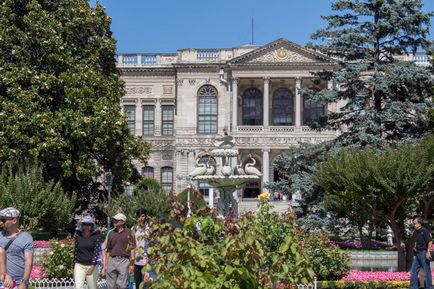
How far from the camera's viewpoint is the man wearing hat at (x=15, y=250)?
306 inches

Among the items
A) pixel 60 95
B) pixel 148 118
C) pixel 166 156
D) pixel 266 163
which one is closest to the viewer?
pixel 60 95

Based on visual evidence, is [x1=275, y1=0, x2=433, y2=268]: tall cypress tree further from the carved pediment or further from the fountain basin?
the carved pediment

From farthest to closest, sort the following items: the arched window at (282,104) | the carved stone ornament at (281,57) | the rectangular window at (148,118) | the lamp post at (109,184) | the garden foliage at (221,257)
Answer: the rectangular window at (148,118) → the arched window at (282,104) → the carved stone ornament at (281,57) → the lamp post at (109,184) → the garden foliage at (221,257)

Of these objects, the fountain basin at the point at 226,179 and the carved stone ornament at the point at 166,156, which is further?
the carved stone ornament at the point at 166,156

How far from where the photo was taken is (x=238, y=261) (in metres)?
6.36

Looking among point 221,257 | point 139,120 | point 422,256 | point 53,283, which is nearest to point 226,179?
point 53,283

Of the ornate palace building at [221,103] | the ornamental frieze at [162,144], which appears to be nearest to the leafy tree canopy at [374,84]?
the ornate palace building at [221,103]

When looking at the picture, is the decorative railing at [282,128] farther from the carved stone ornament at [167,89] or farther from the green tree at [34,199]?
the green tree at [34,199]

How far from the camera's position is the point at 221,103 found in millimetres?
48750

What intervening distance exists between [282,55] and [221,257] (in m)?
41.1

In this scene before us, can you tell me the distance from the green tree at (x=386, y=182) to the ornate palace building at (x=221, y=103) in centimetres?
2750

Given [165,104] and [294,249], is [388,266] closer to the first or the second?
[294,249]

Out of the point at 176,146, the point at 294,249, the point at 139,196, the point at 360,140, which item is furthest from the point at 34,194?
the point at 176,146

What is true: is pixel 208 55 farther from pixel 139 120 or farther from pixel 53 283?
pixel 53 283
